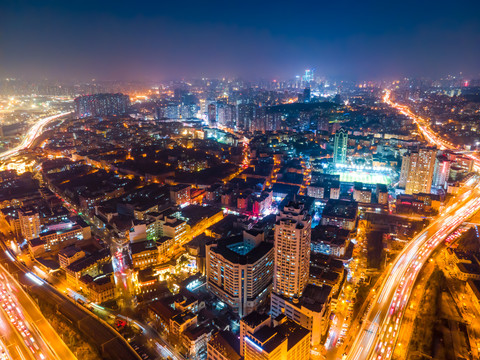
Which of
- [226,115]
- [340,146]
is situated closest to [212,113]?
[226,115]

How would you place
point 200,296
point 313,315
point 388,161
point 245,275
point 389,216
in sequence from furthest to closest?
point 388,161 → point 389,216 → point 200,296 → point 245,275 → point 313,315

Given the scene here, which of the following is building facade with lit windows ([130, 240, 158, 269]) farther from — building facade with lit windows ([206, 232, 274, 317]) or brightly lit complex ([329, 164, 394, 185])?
brightly lit complex ([329, 164, 394, 185])

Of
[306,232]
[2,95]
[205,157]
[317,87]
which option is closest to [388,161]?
[205,157]

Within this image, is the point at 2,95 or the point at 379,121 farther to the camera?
the point at 2,95

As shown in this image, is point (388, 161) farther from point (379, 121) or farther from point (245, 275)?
point (245, 275)

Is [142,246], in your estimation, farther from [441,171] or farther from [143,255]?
[441,171]

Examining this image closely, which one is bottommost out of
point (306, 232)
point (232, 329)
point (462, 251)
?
point (232, 329)
